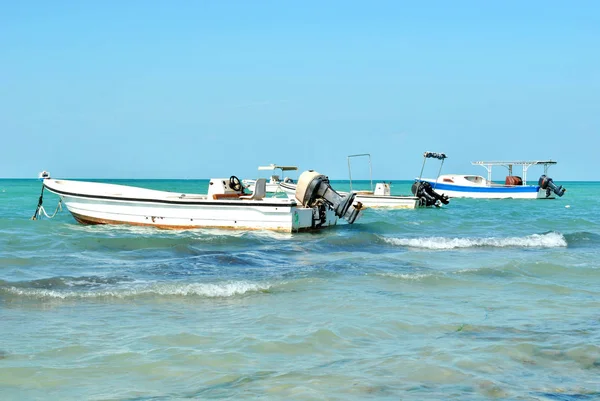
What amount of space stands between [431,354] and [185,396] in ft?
8.28

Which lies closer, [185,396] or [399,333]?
[185,396]

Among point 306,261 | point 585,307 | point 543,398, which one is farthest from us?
point 306,261

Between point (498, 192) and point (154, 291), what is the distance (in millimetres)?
48805

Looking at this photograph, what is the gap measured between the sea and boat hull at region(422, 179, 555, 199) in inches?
1566

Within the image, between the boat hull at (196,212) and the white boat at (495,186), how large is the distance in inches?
1370

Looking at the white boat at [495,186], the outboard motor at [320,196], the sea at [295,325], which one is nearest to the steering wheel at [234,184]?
the outboard motor at [320,196]

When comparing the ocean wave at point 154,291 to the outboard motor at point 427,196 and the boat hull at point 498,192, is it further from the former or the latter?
the boat hull at point 498,192

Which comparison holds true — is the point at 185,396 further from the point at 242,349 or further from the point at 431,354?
the point at 431,354

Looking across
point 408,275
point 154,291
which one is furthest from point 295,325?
point 408,275

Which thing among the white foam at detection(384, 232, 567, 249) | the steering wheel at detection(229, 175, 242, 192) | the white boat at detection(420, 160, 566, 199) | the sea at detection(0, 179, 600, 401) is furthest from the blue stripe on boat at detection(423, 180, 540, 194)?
the sea at detection(0, 179, 600, 401)

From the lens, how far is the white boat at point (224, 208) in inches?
828

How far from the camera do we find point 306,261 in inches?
598

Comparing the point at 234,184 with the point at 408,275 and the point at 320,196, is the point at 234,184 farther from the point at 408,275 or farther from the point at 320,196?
the point at 408,275

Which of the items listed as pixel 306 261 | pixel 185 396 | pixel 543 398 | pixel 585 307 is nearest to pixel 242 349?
pixel 185 396
